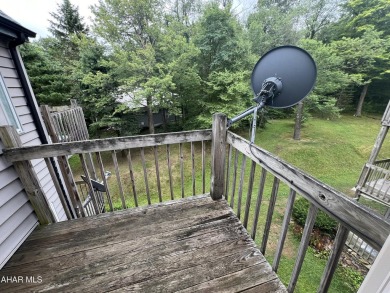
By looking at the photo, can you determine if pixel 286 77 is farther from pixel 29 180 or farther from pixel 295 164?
pixel 295 164

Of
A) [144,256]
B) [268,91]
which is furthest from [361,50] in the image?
[144,256]

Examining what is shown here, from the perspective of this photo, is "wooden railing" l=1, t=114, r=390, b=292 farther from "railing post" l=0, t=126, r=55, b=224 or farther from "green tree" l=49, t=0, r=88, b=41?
"green tree" l=49, t=0, r=88, b=41

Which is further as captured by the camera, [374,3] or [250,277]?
[374,3]

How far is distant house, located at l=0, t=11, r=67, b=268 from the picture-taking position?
5.29 feet

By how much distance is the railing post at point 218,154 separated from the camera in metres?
1.83

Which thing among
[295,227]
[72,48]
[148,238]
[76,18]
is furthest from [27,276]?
[76,18]

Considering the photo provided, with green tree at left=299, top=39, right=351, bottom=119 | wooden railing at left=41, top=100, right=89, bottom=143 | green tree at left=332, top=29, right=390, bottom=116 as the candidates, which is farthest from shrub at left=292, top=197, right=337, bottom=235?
green tree at left=332, top=29, right=390, bottom=116

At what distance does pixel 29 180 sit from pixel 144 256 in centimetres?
130

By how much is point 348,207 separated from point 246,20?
44.4ft

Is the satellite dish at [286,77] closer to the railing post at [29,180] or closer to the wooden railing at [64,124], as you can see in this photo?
the railing post at [29,180]

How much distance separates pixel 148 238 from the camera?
1.67 metres

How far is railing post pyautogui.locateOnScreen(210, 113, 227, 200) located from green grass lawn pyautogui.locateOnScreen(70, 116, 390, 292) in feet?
7.36

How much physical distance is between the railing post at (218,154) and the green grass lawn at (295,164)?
7.36 ft

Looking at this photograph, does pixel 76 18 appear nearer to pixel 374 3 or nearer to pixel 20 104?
pixel 20 104
